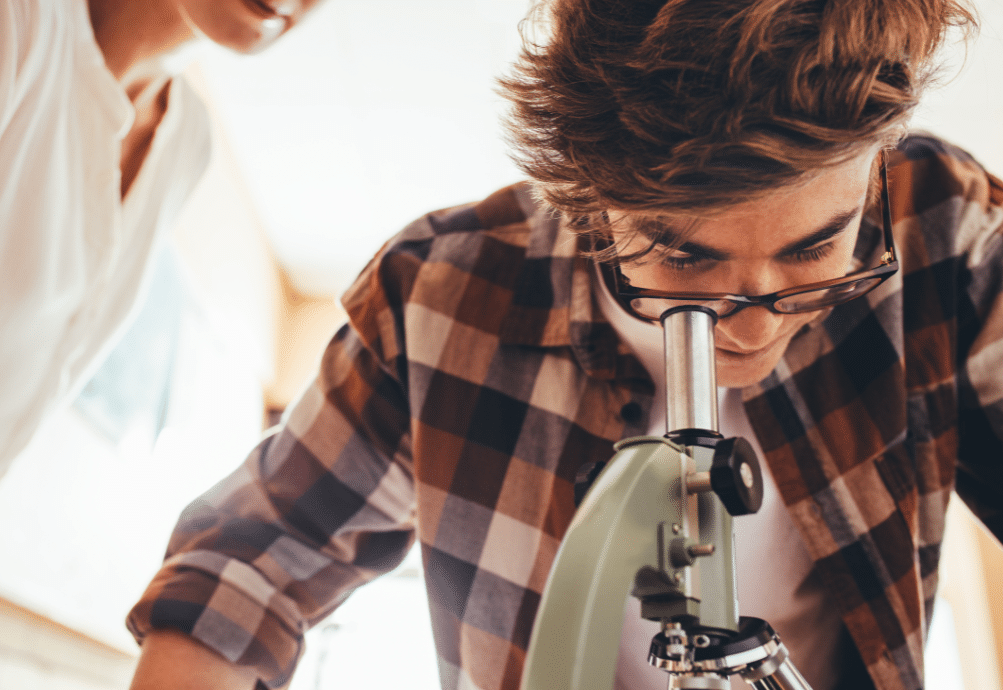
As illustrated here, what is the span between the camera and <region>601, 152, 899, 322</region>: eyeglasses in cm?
58

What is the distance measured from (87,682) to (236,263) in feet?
5.95

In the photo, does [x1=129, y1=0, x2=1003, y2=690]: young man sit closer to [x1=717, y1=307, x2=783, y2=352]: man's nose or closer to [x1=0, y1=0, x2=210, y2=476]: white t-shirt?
[x1=717, y1=307, x2=783, y2=352]: man's nose

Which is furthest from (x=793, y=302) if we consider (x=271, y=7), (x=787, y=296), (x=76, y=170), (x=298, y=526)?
(x=76, y=170)

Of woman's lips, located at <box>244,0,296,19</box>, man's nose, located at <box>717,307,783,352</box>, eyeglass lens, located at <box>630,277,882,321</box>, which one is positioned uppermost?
woman's lips, located at <box>244,0,296,19</box>

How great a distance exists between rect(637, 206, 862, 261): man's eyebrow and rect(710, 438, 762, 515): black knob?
24cm

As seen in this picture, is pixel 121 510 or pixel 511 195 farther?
pixel 121 510

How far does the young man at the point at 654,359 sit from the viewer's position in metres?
0.54

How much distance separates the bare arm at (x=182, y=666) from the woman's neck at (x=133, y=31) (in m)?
0.79

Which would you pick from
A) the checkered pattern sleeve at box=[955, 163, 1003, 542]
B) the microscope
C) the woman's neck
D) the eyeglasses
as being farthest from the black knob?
the woman's neck

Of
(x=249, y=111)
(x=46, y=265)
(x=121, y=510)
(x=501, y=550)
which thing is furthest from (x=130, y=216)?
(x=249, y=111)

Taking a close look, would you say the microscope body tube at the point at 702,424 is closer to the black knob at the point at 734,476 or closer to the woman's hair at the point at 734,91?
the black knob at the point at 734,476

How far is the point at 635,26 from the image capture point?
0.58 metres

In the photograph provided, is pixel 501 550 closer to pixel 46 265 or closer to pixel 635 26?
pixel 635 26

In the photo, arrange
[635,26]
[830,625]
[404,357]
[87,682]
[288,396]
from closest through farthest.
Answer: [635,26]
[830,625]
[404,357]
[87,682]
[288,396]
